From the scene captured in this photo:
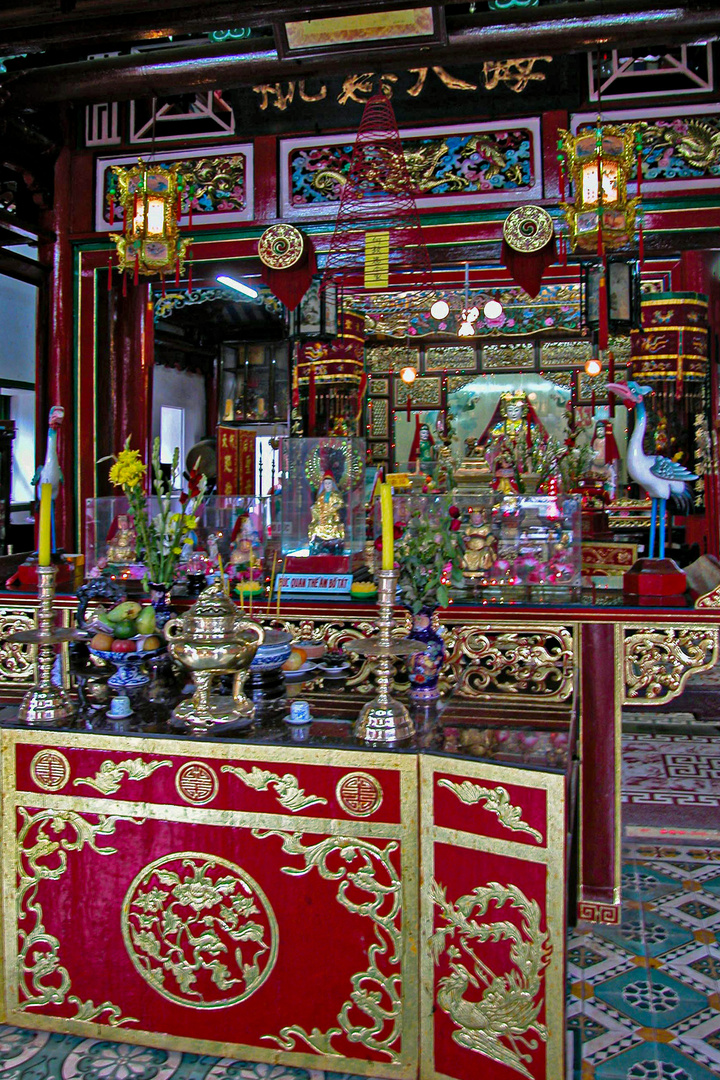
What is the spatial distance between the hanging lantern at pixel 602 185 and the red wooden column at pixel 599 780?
7.04 ft

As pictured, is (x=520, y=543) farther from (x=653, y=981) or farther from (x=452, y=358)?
(x=452, y=358)

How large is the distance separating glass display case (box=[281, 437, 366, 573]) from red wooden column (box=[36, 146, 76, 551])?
7.40 ft

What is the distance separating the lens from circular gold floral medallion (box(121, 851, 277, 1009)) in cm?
180

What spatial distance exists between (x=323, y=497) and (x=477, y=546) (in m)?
0.73

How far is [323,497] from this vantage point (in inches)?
131

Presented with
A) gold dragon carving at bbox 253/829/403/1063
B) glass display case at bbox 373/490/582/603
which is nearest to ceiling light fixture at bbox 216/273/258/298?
A: glass display case at bbox 373/490/582/603

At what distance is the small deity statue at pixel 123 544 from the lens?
11.5 feet

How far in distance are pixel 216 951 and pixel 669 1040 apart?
101 centimetres

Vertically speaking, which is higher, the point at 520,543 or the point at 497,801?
the point at 520,543

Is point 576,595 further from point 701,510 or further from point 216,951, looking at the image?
point 701,510

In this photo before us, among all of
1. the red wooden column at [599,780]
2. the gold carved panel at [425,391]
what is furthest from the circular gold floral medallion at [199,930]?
the gold carved panel at [425,391]

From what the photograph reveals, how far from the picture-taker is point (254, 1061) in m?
1.81

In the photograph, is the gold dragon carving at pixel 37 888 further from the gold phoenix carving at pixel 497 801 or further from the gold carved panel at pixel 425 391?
the gold carved panel at pixel 425 391

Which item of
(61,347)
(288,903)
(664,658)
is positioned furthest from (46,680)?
(61,347)
